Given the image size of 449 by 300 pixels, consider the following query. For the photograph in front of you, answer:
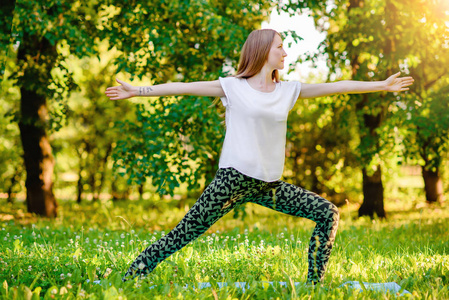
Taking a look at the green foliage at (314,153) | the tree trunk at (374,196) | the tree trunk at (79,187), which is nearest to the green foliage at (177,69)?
the tree trunk at (374,196)

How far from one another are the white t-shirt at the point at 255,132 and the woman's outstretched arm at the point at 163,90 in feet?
0.32

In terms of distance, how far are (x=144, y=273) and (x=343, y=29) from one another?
815 centimetres

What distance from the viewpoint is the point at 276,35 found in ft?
12.6

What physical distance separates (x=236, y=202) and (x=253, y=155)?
0.45m

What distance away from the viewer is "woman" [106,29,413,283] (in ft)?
11.8

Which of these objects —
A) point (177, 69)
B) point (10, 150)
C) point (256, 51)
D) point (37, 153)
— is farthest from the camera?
point (10, 150)

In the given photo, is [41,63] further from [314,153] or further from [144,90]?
[314,153]

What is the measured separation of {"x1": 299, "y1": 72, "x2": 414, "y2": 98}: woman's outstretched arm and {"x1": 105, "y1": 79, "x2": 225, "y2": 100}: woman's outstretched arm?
758mm

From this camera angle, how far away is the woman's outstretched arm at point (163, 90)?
144 inches

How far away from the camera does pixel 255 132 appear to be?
3.59 m

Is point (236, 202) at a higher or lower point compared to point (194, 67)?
lower

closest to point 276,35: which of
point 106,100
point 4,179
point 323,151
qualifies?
point 323,151

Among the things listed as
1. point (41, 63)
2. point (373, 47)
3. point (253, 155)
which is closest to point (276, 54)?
point (253, 155)

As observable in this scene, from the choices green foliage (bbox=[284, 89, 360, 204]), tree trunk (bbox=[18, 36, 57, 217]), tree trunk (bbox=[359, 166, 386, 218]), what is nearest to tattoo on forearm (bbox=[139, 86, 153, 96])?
tree trunk (bbox=[18, 36, 57, 217])
